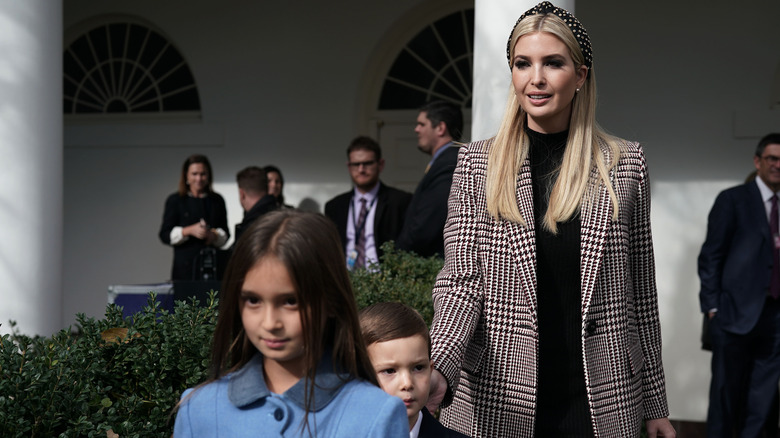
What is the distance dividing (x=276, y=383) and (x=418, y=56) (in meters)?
8.56

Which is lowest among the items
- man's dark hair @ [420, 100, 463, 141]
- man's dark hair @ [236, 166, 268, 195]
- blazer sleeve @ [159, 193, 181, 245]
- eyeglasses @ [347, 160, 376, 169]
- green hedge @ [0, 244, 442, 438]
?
green hedge @ [0, 244, 442, 438]

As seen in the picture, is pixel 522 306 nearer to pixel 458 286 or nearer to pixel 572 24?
pixel 458 286

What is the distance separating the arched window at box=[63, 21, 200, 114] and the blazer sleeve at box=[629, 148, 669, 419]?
28.2ft

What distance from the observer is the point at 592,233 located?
97.8 inches

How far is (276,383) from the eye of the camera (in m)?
1.72

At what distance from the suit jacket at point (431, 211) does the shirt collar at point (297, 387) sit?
159 inches

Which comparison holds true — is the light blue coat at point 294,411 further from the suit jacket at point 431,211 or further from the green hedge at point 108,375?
the suit jacket at point 431,211

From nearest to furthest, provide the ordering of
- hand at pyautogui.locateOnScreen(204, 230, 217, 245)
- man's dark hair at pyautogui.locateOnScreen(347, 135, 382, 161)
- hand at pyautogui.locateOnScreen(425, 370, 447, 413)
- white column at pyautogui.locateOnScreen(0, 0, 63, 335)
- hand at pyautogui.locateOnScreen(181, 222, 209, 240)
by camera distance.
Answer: hand at pyautogui.locateOnScreen(425, 370, 447, 413), white column at pyautogui.locateOnScreen(0, 0, 63, 335), man's dark hair at pyautogui.locateOnScreen(347, 135, 382, 161), hand at pyautogui.locateOnScreen(181, 222, 209, 240), hand at pyautogui.locateOnScreen(204, 230, 217, 245)

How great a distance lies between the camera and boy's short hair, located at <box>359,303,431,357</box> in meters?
2.50

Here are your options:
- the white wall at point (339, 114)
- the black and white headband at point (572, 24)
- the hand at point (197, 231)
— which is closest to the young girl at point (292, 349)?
the black and white headband at point (572, 24)

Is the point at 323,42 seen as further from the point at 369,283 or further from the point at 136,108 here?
the point at 369,283

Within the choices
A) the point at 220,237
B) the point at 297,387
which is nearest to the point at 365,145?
the point at 220,237

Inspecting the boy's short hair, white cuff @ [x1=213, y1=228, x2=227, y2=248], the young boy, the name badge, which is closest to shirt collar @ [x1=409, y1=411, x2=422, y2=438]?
the young boy

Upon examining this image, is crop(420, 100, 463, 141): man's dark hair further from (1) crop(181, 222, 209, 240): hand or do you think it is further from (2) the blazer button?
(2) the blazer button
